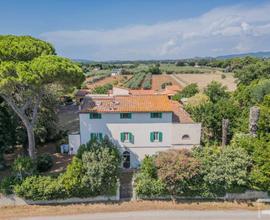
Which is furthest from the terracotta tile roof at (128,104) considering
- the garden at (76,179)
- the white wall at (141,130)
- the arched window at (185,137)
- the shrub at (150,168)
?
the shrub at (150,168)

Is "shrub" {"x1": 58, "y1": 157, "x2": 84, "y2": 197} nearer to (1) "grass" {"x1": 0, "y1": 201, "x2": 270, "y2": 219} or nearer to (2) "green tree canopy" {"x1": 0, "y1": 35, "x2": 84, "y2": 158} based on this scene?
(1) "grass" {"x1": 0, "y1": 201, "x2": 270, "y2": 219}

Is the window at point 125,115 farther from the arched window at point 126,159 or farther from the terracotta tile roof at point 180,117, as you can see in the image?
the terracotta tile roof at point 180,117

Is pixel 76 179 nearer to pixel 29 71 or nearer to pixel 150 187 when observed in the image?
pixel 150 187

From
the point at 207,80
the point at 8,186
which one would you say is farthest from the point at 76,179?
the point at 207,80

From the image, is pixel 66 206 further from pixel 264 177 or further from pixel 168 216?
pixel 264 177

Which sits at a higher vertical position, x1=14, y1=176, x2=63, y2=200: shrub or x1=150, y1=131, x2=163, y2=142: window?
x1=150, y1=131, x2=163, y2=142: window

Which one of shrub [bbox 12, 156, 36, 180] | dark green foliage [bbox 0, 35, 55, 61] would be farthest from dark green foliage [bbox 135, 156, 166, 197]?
dark green foliage [bbox 0, 35, 55, 61]

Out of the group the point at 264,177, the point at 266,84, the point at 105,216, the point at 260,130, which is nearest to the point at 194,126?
the point at 260,130
